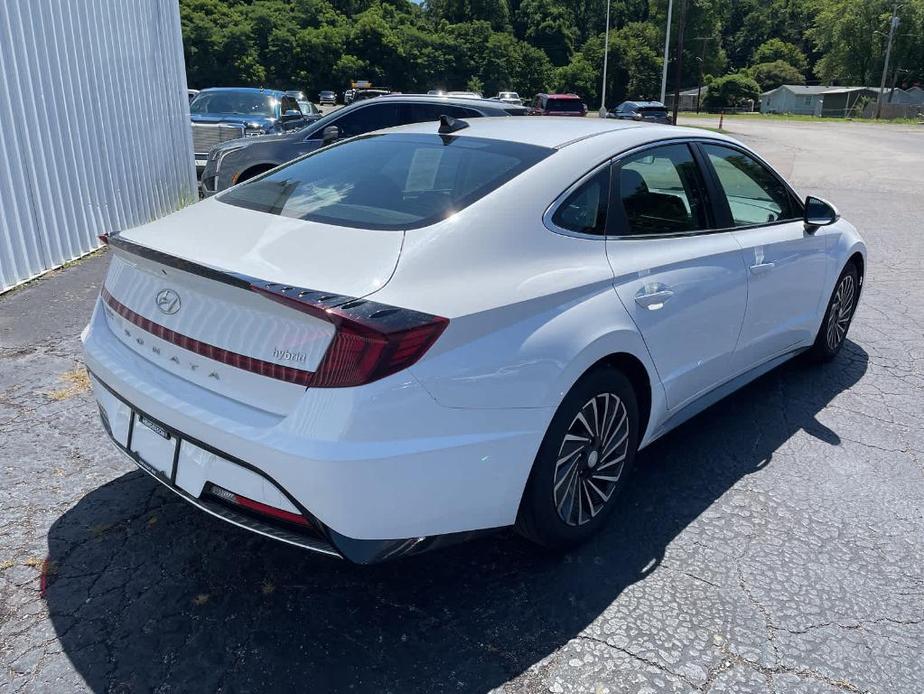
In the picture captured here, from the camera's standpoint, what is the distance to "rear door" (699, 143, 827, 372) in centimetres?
376

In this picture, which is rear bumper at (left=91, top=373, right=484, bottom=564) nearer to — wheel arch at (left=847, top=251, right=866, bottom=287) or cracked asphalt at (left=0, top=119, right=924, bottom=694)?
cracked asphalt at (left=0, top=119, right=924, bottom=694)

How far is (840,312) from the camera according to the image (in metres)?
5.03

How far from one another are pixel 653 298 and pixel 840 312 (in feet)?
8.80

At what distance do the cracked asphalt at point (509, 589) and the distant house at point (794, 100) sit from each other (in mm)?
96651

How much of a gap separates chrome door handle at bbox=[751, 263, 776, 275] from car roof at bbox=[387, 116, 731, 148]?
0.72 meters

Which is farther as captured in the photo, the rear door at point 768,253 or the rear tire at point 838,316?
the rear tire at point 838,316

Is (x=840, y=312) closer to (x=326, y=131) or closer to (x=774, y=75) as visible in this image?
(x=326, y=131)

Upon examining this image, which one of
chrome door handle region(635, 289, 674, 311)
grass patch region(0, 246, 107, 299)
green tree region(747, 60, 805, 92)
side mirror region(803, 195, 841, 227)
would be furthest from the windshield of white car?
green tree region(747, 60, 805, 92)

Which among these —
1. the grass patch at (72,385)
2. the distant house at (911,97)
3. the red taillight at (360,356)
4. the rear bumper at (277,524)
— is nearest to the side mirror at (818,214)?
the rear bumper at (277,524)

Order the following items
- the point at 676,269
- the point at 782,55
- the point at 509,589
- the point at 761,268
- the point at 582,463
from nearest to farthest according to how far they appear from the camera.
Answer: the point at 509,589 < the point at 582,463 < the point at 676,269 < the point at 761,268 < the point at 782,55

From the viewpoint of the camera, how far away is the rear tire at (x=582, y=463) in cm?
262

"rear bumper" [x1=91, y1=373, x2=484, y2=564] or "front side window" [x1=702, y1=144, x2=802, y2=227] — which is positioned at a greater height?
"front side window" [x1=702, y1=144, x2=802, y2=227]

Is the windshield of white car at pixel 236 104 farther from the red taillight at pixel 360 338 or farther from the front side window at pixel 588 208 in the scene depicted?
the red taillight at pixel 360 338

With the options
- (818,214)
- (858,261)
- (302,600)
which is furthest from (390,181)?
(858,261)
